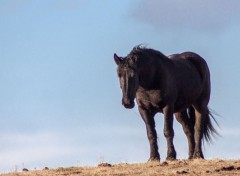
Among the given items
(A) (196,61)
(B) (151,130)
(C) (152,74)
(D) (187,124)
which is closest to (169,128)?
(B) (151,130)

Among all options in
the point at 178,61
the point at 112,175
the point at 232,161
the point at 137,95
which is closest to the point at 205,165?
the point at 232,161

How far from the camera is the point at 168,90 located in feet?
61.2

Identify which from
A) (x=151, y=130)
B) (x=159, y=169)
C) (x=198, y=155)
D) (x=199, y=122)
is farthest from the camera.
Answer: (x=199, y=122)

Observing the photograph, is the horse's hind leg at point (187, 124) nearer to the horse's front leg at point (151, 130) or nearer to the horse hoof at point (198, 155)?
the horse hoof at point (198, 155)

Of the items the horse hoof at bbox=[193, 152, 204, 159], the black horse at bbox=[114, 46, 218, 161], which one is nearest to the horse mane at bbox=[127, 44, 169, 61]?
the black horse at bbox=[114, 46, 218, 161]

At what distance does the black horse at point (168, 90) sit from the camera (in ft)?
59.0

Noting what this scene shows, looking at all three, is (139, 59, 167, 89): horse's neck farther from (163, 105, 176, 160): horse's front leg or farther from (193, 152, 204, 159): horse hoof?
(193, 152, 204, 159): horse hoof

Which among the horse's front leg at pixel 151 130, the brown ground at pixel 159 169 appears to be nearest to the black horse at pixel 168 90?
the horse's front leg at pixel 151 130

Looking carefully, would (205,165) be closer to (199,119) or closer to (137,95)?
(137,95)

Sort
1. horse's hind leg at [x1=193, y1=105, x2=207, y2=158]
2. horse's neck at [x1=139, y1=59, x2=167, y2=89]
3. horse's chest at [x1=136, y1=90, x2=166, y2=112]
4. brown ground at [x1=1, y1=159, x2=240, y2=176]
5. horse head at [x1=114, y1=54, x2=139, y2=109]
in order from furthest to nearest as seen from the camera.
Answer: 1. horse's hind leg at [x1=193, y1=105, x2=207, y2=158]
2. horse's chest at [x1=136, y1=90, x2=166, y2=112]
3. horse's neck at [x1=139, y1=59, x2=167, y2=89]
4. horse head at [x1=114, y1=54, x2=139, y2=109]
5. brown ground at [x1=1, y1=159, x2=240, y2=176]

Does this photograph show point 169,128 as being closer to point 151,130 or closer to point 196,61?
point 151,130

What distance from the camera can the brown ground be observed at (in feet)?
50.0

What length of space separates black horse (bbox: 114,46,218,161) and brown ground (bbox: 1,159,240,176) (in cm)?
157

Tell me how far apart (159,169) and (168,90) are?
3.10 metres
